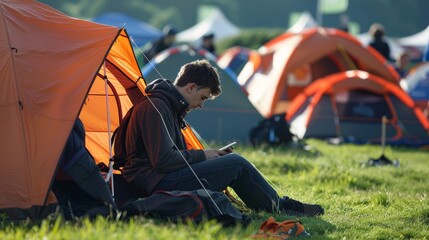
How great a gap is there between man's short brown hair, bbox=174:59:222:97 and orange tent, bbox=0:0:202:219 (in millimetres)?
558

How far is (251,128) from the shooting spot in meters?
13.1

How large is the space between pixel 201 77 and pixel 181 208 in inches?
38.5

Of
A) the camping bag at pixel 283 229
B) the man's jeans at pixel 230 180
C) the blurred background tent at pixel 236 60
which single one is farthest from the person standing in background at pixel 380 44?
the camping bag at pixel 283 229

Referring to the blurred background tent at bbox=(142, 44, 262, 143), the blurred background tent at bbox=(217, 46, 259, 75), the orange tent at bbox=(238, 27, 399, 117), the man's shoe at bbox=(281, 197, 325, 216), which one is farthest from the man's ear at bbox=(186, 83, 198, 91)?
the blurred background tent at bbox=(217, 46, 259, 75)

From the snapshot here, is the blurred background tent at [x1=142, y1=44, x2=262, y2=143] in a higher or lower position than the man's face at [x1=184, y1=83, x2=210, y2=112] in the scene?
lower

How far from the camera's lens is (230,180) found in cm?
684

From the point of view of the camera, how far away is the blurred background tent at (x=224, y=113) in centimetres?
1284

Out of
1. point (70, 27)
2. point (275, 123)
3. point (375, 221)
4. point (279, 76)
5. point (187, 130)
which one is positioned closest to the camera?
point (70, 27)

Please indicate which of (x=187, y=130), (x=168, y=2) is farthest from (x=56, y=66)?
(x=168, y=2)

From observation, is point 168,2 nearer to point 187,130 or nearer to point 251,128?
point 251,128

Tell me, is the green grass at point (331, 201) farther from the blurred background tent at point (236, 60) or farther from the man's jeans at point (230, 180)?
the blurred background tent at point (236, 60)

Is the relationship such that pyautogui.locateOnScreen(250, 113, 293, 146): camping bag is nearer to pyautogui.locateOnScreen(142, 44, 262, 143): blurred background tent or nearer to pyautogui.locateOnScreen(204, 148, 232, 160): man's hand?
pyautogui.locateOnScreen(142, 44, 262, 143): blurred background tent

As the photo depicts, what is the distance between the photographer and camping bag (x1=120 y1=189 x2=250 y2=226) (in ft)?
20.5

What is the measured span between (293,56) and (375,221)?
841 cm
